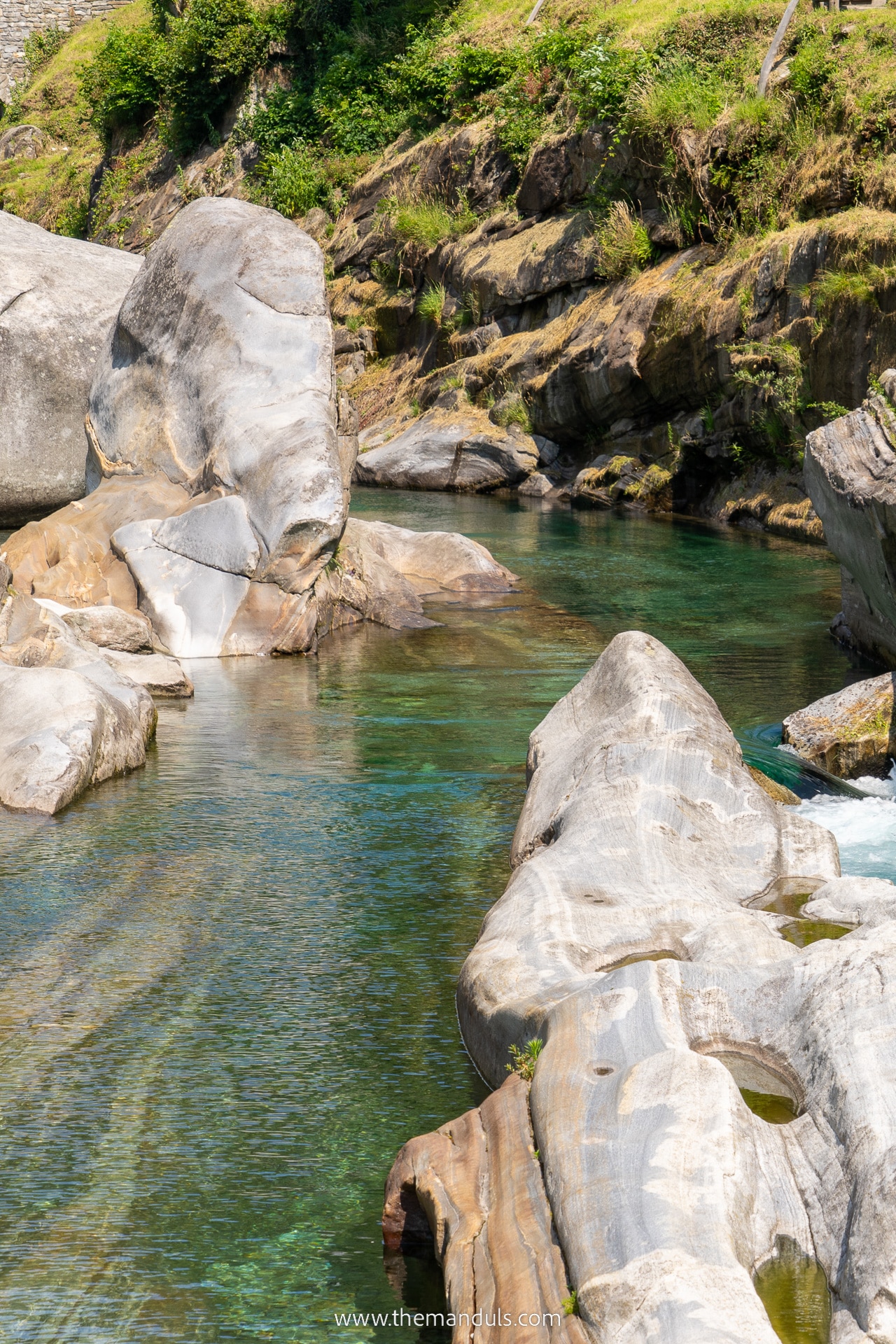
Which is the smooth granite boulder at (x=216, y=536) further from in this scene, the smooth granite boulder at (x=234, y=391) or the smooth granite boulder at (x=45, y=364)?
the smooth granite boulder at (x=45, y=364)

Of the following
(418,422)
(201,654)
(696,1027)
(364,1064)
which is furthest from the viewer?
(418,422)

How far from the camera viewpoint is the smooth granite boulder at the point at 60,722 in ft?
21.2

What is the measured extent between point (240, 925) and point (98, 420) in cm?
748

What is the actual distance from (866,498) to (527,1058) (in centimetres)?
554

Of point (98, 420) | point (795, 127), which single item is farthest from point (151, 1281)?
point (795, 127)

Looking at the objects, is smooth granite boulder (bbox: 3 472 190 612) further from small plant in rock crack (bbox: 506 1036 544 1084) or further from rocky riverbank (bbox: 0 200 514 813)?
small plant in rock crack (bbox: 506 1036 544 1084)

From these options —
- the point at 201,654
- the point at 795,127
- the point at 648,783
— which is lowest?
the point at 201,654

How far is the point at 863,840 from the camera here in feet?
21.0

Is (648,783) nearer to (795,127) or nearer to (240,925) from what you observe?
(240,925)

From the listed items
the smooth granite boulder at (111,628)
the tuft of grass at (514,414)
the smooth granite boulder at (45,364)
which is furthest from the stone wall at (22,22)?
the smooth granite boulder at (111,628)

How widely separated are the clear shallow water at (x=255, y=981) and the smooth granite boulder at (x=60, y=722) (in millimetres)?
153

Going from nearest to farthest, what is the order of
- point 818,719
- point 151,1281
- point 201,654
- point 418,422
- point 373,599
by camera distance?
point 151,1281, point 818,719, point 201,654, point 373,599, point 418,422

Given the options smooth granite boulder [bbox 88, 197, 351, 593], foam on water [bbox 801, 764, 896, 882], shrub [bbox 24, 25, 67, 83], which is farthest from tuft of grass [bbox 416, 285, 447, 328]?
shrub [bbox 24, 25, 67, 83]

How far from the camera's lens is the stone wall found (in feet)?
152
